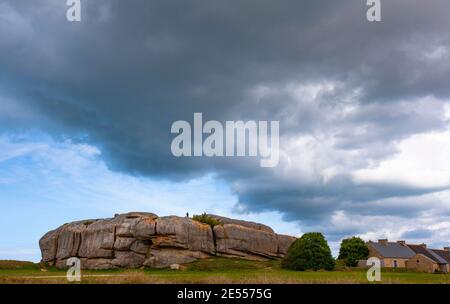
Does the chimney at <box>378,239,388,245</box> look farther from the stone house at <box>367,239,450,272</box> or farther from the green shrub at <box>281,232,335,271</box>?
the green shrub at <box>281,232,335,271</box>

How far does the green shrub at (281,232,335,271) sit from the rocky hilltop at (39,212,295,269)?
11043 millimetres

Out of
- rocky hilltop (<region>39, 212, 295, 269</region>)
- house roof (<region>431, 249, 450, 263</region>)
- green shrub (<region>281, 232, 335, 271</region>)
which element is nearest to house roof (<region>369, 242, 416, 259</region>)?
house roof (<region>431, 249, 450, 263</region>)

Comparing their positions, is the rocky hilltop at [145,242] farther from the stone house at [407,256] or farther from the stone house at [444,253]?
the stone house at [444,253]

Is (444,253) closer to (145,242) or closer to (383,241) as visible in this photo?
(383,241)

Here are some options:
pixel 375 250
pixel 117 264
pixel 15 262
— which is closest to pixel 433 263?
pixel 375 250

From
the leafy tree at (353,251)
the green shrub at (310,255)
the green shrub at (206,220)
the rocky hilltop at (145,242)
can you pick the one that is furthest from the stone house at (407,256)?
the green shrub at (206,220)

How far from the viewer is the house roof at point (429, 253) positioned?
4409 inches

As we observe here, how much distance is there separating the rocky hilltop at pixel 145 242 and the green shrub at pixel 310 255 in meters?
11.0

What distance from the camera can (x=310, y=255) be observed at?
65.0 meters

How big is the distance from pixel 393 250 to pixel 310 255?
51250 millimetres

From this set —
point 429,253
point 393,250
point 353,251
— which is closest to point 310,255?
point 353,251
